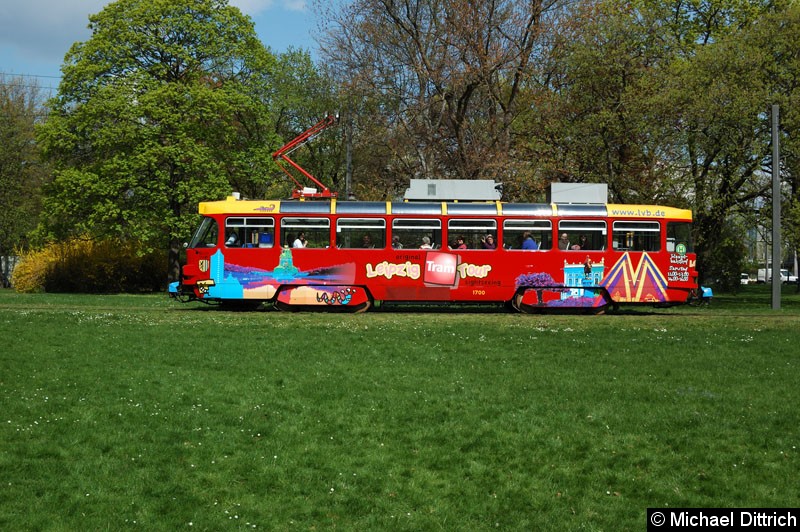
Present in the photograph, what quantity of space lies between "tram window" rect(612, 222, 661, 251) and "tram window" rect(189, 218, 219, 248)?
11.9 meters

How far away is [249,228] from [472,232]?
6.62m

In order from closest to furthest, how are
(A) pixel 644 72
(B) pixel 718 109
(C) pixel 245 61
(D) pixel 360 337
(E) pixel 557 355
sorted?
1. (E) pixel 557 355
2. (D) pixel 360 337
3. (B) pixel 718 109
4. (A) pixel 644 72
5. (C) pixel 245 61

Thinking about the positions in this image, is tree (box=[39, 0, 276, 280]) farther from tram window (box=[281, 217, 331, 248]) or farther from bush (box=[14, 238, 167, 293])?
tram window (box=[281, 217, 331, 248])

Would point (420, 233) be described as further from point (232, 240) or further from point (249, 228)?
point (232, 240)

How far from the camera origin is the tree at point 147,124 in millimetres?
37594

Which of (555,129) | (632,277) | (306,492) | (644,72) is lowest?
(306,492)

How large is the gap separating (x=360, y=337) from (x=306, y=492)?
9689mm

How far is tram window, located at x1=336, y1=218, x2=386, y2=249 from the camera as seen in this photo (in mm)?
24969

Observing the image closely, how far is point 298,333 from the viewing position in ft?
59.0

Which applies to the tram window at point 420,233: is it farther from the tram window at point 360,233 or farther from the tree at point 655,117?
the tree at point 655,117

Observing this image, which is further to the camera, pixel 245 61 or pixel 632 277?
pixel 245 61

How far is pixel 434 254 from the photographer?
25047 millimetres

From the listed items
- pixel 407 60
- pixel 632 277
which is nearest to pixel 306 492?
pixel 632 277

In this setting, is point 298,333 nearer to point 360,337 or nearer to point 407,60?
point 360,337
